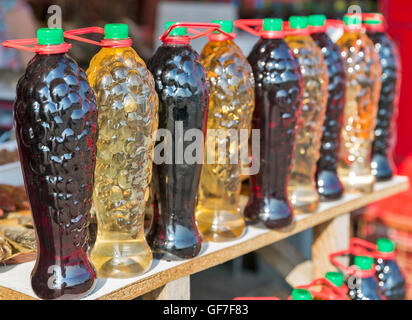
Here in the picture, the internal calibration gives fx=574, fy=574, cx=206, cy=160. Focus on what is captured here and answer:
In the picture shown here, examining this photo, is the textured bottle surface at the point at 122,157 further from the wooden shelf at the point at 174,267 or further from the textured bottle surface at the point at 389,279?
the textured bottle surface at the point at 389,279

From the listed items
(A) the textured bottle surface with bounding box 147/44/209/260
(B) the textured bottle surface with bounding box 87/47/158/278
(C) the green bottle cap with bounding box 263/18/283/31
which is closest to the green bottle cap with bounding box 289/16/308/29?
(C) the green bottle cap with bounding box 263/18/283/31

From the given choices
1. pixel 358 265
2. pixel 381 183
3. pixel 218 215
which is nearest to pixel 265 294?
pixel 381 183

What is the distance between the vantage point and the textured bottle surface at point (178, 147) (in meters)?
0.93

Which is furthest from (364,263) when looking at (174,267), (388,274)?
(174,267)

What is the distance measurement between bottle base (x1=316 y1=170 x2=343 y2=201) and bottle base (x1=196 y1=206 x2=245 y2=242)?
30cm

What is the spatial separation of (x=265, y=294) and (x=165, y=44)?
6.02 feet

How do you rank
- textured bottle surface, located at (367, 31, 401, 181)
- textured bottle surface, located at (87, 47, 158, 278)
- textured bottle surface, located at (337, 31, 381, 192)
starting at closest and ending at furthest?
textured bottle surface, located at (87, 47, 158, 278) < textured bottle surface, located at (337, 31, 381, 192) < textured bottle surface, located at (367, 31, 401, 181)

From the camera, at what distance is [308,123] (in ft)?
3.98

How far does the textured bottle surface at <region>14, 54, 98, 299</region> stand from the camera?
767 millimetres

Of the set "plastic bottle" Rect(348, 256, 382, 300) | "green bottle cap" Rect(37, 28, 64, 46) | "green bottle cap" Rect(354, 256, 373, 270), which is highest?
"green bottle cap" Rect(37, 28, 64, 46)

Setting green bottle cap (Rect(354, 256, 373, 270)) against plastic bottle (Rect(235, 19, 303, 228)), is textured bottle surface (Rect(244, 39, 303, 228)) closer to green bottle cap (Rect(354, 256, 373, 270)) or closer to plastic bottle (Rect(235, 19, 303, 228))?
plastic bottle (Rect(235, 19, 303, 228))

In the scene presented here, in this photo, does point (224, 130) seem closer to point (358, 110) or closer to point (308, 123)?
point (308, 123)

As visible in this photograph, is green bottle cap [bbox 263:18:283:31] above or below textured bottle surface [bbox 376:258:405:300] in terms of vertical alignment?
above
